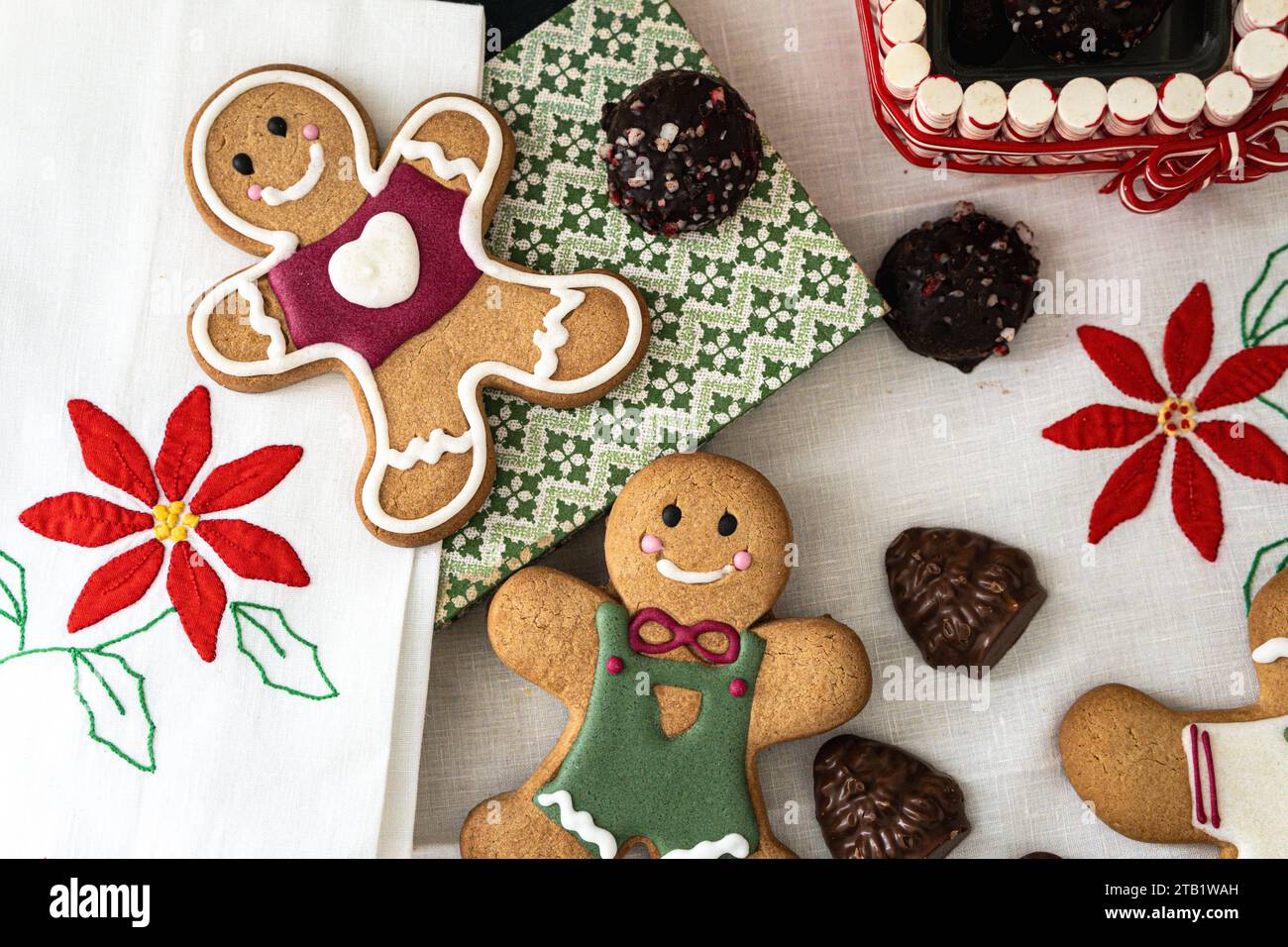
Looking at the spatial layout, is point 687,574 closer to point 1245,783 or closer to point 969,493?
point 969,493

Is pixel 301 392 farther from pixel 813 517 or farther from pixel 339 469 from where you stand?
pixel 813 517

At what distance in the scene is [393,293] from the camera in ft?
5.46

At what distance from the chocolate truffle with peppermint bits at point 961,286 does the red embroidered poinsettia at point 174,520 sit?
105 centimetres

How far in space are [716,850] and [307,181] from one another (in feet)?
4.00

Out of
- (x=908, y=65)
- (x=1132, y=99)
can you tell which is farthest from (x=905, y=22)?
(x=1132, y=99)

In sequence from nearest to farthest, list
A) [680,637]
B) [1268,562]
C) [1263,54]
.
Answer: [1263,54] < [680,637] < [1268,562]

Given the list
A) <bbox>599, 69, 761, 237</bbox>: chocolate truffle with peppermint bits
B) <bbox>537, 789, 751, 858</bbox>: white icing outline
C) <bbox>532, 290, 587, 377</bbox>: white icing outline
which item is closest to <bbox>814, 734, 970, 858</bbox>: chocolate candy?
<bbox>537, 789, 751, 858</bbox>: white icing outline

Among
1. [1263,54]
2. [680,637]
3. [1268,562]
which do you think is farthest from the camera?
[1268,562]

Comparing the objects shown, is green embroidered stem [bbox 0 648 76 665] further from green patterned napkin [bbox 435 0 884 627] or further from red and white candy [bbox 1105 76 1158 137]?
red and white candy [bbox 1105 76 1158 137]

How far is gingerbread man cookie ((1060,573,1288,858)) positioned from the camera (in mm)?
1675

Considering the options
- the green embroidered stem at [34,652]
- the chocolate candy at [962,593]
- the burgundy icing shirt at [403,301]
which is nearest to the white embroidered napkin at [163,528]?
the green embroidered stem at [34,652]

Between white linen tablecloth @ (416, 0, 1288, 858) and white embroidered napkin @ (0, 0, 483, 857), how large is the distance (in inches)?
7.4

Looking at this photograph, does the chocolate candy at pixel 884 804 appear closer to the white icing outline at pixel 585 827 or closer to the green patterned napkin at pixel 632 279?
the white icing outline at pixel 585 827
